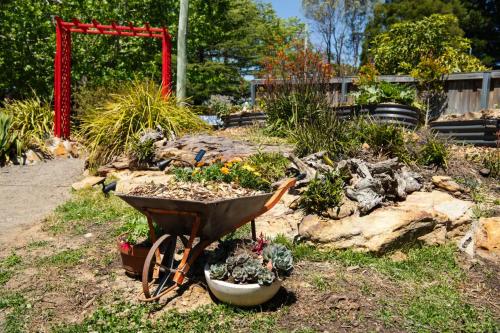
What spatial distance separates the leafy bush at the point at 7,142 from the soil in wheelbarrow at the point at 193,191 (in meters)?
6.07

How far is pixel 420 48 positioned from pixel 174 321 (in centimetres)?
1169

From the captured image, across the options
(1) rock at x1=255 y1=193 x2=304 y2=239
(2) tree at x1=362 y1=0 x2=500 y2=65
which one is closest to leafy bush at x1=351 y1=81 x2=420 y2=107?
(1) rock at x1=255 y1=193 x2=304 y2=239

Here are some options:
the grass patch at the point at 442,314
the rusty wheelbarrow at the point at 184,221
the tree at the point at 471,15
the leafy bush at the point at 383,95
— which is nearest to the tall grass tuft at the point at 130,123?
the leafy bush at the point at 383,95

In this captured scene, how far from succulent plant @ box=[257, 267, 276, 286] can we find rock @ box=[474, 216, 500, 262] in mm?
2108

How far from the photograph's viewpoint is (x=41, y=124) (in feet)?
33.4

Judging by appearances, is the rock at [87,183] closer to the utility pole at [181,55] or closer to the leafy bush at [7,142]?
the leafy bush at [7,142]

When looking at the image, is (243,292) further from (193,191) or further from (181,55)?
(181,55)

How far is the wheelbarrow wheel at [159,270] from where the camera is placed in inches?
125

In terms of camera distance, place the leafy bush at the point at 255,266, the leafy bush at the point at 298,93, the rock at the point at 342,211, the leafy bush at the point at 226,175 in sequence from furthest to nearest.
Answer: the leafy bush at the point at 298,93
the rock at the point at 342,211
the leafy bush at the point at 226,175
the leafy bush at the point at 255,266

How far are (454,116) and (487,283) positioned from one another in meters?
6.13

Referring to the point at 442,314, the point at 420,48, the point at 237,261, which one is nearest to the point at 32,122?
the point at 237,261

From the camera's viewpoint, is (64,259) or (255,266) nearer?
(255,266)

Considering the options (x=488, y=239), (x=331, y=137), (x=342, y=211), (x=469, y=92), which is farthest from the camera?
(x=469, y=92)

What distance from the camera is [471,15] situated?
23.0 metres
